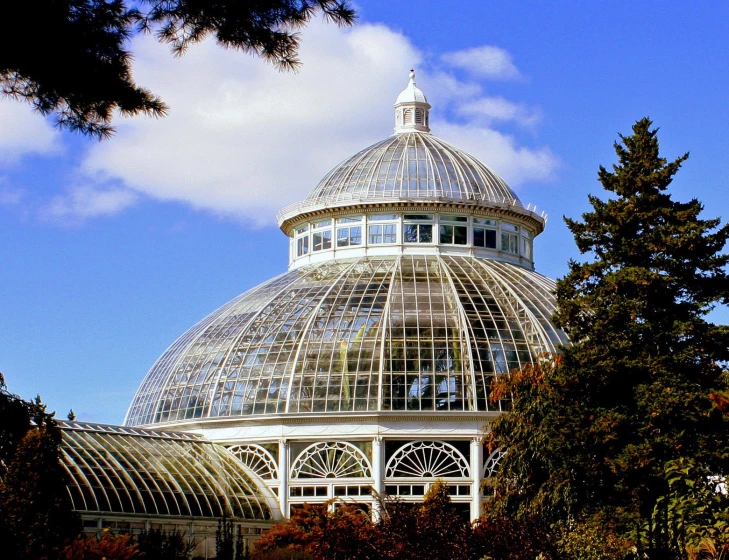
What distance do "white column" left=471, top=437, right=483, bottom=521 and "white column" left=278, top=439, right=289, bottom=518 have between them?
6630 mm

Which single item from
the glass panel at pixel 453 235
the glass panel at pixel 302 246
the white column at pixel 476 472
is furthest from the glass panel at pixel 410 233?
the white column at pixel 476 472

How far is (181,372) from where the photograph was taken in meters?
51.3

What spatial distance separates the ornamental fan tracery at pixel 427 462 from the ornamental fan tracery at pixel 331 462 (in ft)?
3.32

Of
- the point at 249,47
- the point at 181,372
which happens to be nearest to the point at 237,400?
the point at 181,372

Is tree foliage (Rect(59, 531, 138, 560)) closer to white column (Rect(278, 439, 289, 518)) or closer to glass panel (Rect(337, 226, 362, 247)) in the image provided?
white column (Rect(278, 439, 289, 518))

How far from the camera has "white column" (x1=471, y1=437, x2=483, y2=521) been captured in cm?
4528

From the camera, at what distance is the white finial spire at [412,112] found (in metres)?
60.6

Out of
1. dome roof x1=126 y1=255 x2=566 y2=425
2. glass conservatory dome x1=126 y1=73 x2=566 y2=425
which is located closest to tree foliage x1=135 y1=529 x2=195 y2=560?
dome roof x1=126 y1=255 x2=566 y2=425

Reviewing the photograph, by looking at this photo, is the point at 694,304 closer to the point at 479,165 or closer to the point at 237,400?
the point at 237,400

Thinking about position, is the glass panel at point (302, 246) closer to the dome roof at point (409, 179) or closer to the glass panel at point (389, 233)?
the dome roof at point (409, 179)

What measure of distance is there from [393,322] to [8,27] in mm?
33680

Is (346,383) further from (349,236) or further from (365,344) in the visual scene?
(349,236)

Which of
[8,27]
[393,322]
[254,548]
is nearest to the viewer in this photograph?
[8,27]

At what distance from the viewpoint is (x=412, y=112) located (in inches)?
2389
